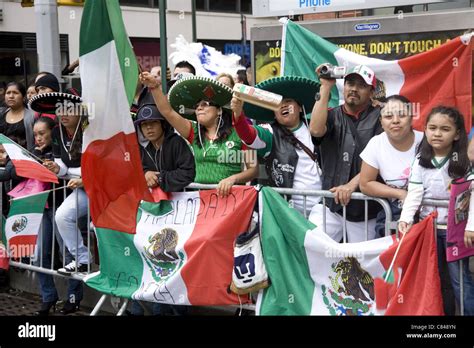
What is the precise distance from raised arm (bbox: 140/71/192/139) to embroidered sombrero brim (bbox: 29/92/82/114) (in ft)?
2.44

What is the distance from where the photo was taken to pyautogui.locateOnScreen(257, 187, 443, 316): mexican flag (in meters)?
5.13

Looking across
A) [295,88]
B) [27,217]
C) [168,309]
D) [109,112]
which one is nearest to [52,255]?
[27,217]

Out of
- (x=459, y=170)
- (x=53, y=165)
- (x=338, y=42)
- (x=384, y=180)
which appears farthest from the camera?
(x=338, y=42)

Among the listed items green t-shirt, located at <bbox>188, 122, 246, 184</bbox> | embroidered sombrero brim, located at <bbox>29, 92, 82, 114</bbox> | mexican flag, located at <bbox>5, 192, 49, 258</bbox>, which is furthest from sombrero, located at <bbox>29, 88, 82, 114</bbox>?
green t-shirt, located at <bbox>188, 122, 246, 184</bbox>

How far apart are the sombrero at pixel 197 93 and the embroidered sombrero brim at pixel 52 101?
0.81 meters

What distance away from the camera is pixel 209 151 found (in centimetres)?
624

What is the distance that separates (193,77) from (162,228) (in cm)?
118

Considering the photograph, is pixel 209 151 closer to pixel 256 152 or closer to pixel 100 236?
pixel 256 152

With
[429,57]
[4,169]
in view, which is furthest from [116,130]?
[429,57]

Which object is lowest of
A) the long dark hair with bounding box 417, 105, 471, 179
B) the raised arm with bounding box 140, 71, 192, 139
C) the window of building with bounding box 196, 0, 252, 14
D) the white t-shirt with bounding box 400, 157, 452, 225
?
the white t-shirt with bounding box 400, 157, 452, 225

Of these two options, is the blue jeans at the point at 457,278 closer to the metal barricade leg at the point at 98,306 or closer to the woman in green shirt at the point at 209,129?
the woman in green shirt at the point at 209,129

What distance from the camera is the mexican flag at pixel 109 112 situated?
19.8 ft

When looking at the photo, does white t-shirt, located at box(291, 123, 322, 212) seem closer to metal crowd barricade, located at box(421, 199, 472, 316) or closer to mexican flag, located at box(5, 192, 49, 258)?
metal crowd barricade, located at box(421, 199, 472, 316)

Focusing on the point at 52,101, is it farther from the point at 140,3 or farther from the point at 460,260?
the point at 140,3
